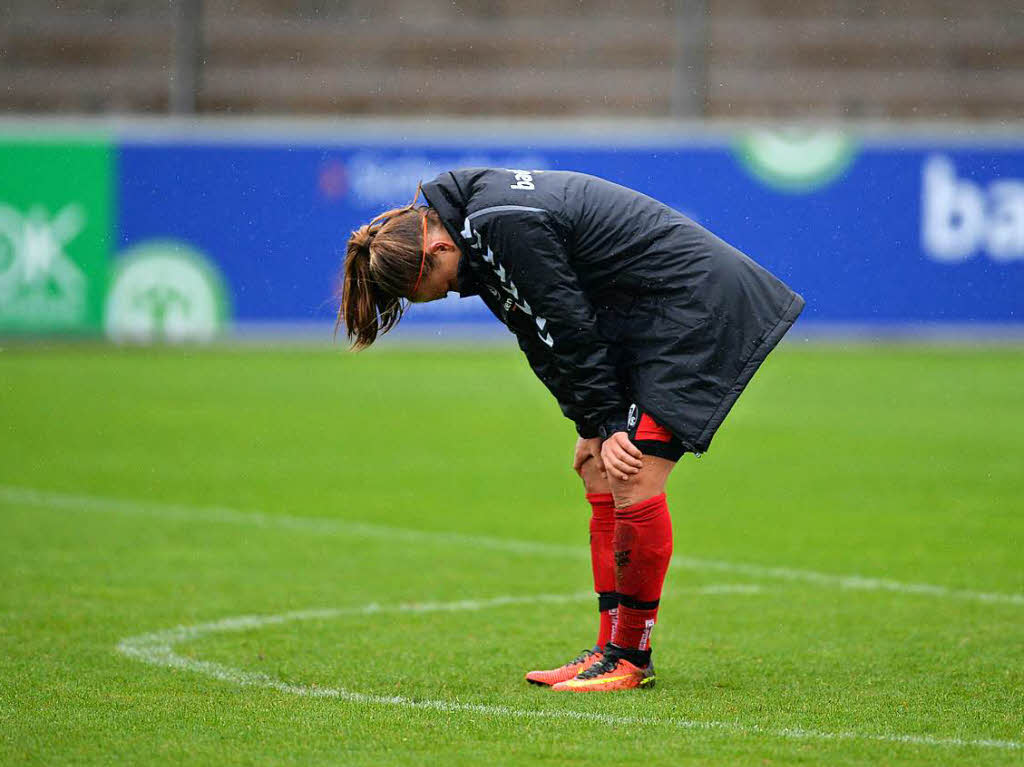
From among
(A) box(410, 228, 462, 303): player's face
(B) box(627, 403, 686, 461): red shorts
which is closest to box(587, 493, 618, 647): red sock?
(B) box(627, 403, 686, 461): red shorts

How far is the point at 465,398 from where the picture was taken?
51.2 ft

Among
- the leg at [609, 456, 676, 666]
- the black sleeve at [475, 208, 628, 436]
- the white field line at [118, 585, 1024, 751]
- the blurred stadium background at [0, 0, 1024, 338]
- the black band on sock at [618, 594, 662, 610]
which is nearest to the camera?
the white field line at [118, 585, 1024, 751]

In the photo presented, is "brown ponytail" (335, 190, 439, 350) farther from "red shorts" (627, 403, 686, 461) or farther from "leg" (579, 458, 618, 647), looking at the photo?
"leg" (579, 458, 618, 647)

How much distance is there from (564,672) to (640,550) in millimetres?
468

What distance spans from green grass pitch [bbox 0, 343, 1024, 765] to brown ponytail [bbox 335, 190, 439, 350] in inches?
44.3

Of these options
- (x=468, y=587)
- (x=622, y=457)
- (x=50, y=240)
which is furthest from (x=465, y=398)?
(x=622, y=457)

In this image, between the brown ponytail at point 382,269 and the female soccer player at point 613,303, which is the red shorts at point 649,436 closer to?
the female soccer player at point 613,303

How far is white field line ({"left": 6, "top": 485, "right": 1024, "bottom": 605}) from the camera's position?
7039 mm

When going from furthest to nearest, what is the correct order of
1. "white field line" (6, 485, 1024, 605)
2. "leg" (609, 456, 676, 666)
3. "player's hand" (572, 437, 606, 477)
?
"white field line" (6, 485, 1024, 605) < "player's hand" (572, 437, 606, 477) < "leg" (609, 456, 676, 666)

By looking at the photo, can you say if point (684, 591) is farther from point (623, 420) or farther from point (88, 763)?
point (88, 763)

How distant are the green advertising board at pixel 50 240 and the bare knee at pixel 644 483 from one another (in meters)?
15.4

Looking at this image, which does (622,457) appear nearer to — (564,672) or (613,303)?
(613,303)

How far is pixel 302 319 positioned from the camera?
2028cm

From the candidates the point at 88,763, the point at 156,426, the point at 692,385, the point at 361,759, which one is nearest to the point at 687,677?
the point at 692,385
